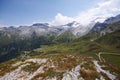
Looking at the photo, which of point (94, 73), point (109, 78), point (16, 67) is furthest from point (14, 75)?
point (109, 78)

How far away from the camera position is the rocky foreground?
3489 cm

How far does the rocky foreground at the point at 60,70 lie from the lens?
114 ft

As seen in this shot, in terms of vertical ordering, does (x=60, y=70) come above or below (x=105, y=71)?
above

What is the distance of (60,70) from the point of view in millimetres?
37250

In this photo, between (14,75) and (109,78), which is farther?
(14,75)

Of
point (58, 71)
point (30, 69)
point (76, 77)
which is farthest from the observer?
point (30, 69)

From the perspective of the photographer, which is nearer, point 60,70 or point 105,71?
point 60,70

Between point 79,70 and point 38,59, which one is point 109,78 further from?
point 38,59

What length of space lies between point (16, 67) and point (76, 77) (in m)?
15.6

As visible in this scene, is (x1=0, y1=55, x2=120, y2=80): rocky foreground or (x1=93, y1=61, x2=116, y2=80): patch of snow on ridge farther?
(x1=93, y1=61, x2=116, y2=80): patch of snow on ridge

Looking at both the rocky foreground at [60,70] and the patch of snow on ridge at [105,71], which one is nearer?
the rocky foreground at [60,70]

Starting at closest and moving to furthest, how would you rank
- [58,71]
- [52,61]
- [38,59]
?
1. [58,71]
2. [52,61]
3. [38,59]

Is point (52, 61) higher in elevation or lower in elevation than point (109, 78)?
higher

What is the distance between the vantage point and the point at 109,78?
1373 inches
